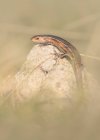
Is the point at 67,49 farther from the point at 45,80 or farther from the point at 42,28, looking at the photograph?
the point at 42,28

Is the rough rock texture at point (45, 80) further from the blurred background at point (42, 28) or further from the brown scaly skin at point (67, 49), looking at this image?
the blurred background at point (42, 28)

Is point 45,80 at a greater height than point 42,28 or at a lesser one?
lesser

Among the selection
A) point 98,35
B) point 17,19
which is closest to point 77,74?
point 98,35

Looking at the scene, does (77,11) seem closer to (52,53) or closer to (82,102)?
(52,53)

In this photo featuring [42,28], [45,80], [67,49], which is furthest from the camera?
[42,28]

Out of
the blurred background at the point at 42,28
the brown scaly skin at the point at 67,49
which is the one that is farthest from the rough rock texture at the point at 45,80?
the blurred background at the point at 42,28

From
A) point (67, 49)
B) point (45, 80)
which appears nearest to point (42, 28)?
point (67, 49)

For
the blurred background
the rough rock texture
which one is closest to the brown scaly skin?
the rough rock texture

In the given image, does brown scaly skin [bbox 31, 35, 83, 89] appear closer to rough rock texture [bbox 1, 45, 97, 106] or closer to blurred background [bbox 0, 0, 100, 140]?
rough rock texture [bbox 1, 45, 97, 106]
